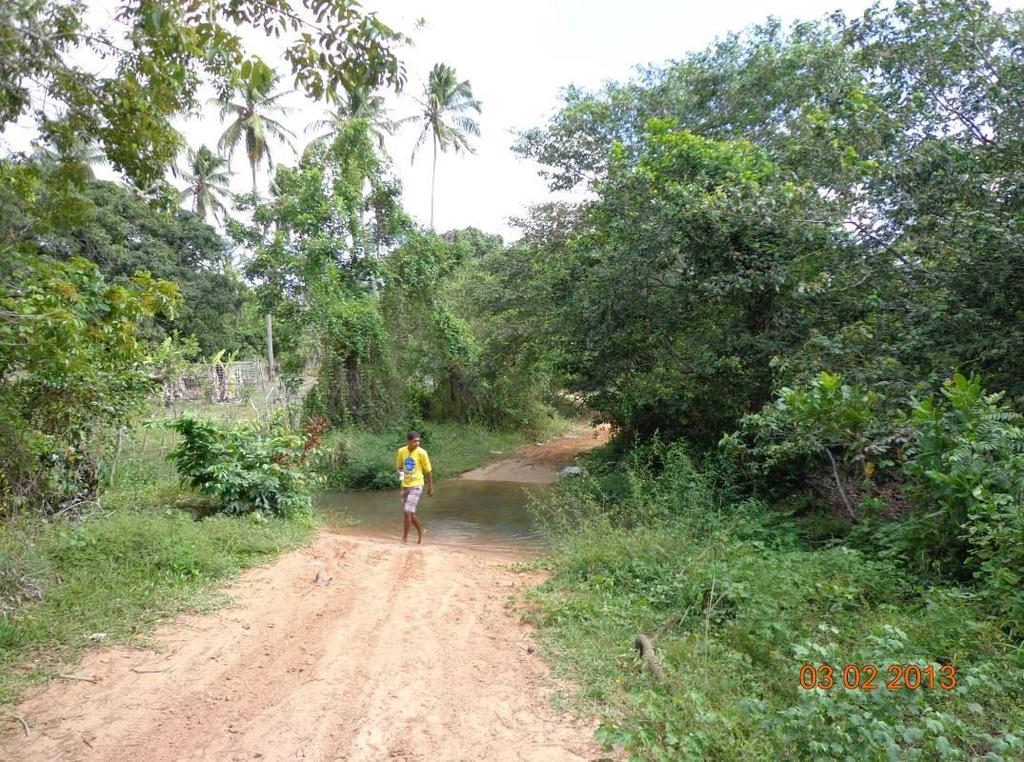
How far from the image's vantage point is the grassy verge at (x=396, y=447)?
17.1 meters

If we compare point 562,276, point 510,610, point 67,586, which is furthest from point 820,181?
point 67,586

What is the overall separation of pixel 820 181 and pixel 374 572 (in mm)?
7564

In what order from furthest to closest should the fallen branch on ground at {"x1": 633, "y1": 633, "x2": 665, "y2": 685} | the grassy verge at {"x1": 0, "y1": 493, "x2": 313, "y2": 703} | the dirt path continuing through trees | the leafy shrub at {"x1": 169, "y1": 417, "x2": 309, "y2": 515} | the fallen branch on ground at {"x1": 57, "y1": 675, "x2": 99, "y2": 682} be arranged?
the leafy shrub at {"x1": 169, "y1": 417, "x2": 309, "y2": 515}, the grassy verge at {"x1": 0, "y1": 493, "x2": 313, "y2": 703}, the fallen branch on ground at {"x1": 57, "y1": 675, "x2": 99, "y2": 682}, the fallen branch on ground at {"x1": 633, "y1": 633, "x2": 665, "y2": 685}, the dirt path continuing through trees

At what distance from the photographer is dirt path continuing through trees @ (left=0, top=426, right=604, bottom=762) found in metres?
3.52

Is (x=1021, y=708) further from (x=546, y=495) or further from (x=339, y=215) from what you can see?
(x=339, y=215)

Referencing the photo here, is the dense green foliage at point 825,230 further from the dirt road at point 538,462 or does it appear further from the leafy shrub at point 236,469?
the dirt road at point 538,462

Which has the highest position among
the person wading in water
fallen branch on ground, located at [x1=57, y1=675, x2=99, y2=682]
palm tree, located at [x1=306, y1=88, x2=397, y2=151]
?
palm tree, located at [x1=306, y1=88, x2=397, y2=151]

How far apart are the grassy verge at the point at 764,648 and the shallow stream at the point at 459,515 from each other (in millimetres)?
3898

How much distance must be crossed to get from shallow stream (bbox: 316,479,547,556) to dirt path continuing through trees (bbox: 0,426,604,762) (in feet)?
14.9

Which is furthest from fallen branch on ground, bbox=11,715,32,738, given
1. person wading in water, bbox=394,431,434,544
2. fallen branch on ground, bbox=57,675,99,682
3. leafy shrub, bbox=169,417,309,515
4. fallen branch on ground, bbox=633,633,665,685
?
person wading in water, bbox=394,431,434,544

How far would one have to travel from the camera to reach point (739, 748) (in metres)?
3.07

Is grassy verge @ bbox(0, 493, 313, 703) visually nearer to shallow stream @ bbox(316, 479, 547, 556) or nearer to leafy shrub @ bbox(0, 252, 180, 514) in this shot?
leafy shrub @ bbox(0, 252, 180, 514)
